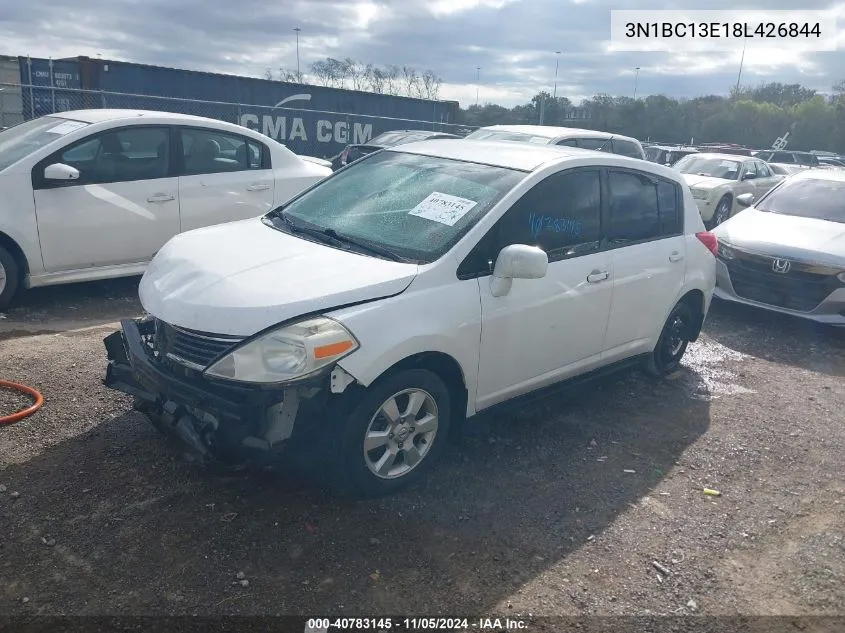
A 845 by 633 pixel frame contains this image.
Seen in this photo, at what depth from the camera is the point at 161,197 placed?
6.79 meters

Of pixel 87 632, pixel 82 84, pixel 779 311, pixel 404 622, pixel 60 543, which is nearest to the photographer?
pixel 87 632

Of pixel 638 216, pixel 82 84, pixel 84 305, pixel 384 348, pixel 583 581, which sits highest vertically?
pixel 82 84

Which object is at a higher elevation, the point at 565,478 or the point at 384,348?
the point at 384,348

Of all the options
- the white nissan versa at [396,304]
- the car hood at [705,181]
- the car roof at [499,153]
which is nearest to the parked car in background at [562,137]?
the car hood at [705,181]

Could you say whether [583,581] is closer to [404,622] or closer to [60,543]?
[404,622]

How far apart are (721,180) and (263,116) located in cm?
1159

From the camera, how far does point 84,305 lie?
657cm

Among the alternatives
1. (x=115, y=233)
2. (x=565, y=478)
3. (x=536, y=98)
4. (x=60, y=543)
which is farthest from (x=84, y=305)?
(x=536, y=98)

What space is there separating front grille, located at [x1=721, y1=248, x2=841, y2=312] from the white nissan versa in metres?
2.94

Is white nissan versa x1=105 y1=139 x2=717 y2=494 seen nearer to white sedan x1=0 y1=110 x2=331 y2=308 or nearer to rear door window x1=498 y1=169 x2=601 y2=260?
rear door window x1=498 y1=169 x2=601 y2=260

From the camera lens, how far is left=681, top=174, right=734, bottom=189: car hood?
1509cm

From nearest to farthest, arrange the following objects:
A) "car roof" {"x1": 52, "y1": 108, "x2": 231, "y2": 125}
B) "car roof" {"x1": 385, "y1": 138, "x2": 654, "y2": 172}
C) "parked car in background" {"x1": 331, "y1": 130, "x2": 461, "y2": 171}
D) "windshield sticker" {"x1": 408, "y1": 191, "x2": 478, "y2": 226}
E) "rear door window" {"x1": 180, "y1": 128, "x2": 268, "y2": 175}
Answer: "windshield sticker" {"x1": 408, "y1": 191, "x2": 478, "y2": 226} < "car roof" {"x1": 385, "y1": 138, "x2": 654, "y2": 172} < "car roof" {"x1": 52, "y1": 108, "x2": 231, "y2": 125} < "rear door window" {"x1": 180, "y1": 128, "x2": 268, "y2": 175} < "parked car in background" {"x1": 331, "y1": 130, "x2": 461, "y2": 171}

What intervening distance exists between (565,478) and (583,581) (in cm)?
95

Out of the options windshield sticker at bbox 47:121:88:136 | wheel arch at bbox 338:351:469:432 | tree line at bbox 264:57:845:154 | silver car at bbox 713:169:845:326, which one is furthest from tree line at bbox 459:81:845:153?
wheel arch at bbox 338:351:469:432
